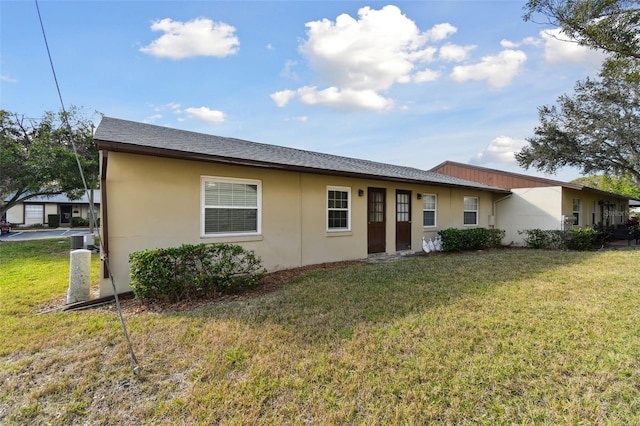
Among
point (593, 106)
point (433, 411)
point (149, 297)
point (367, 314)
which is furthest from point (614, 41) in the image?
point (593, 106)

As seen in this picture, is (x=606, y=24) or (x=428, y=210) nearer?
(x=606, y=24)

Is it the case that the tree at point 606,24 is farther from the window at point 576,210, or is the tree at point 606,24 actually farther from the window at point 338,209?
the window at point 576,210

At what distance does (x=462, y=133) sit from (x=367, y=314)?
12.3 m

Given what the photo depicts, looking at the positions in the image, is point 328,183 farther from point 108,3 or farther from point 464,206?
point 464,206

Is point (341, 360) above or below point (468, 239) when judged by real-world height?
below

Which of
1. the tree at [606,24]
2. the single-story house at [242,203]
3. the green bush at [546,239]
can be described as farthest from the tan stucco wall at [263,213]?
the tree at [606,24]

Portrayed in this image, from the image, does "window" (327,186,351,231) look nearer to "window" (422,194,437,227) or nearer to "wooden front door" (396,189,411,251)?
"wooden front door" (396,189,411,251)

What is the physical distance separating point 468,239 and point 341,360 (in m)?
9.99

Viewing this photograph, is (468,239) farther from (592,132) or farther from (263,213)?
(592,132)

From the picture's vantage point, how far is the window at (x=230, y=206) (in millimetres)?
6727

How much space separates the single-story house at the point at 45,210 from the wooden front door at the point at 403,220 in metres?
30.2

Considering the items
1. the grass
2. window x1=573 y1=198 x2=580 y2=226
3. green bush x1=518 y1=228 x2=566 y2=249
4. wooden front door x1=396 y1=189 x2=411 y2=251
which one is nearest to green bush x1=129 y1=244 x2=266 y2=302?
the grass

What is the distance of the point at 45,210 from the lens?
101 ft

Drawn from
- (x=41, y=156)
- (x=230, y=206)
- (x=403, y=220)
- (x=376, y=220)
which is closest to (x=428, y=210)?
(x=403, y=220)
